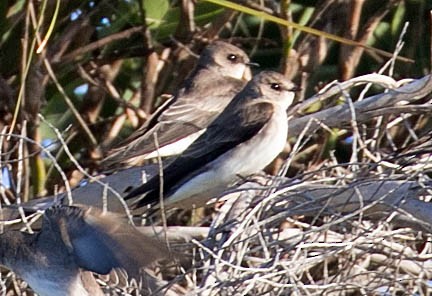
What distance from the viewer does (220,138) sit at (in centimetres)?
690

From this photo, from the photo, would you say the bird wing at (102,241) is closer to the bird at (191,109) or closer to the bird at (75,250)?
the bird at (75,250)

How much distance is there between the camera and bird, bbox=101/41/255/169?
6977 millimetres

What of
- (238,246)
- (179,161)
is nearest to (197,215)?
(179,161)

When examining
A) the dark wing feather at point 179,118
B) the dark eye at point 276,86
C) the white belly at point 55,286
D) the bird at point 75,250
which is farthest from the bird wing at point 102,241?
the dark eye at point 276,86

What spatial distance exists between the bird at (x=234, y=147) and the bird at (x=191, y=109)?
0.17 metres

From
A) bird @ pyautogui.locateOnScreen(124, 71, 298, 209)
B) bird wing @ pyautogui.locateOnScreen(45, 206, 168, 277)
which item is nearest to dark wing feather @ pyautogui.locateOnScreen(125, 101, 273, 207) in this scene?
bird @ pyautogui.locateOnScreen(124, 71, 298, 209)

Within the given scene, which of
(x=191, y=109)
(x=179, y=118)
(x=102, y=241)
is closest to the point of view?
(x=102, y=241)

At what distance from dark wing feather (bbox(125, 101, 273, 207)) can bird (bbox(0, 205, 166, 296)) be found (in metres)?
0.82

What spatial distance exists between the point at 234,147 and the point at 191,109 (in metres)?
0.71

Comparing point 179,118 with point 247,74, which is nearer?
point 179,118

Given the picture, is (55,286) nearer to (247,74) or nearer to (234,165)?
(234,165)

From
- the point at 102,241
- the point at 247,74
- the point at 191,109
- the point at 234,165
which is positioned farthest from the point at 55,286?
the point at 247,74

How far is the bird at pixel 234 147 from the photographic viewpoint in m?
6.60

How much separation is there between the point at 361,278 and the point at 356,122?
0.53 metres
